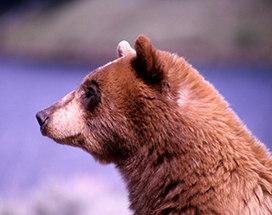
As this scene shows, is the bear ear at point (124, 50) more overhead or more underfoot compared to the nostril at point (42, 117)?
more overhead

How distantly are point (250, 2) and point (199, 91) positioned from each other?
7.45ft

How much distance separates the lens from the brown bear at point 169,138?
2.09 metres

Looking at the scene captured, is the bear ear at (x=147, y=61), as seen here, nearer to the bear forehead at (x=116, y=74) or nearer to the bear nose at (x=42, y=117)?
the bear forehead at (x=116, y=74)

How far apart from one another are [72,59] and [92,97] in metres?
2.25

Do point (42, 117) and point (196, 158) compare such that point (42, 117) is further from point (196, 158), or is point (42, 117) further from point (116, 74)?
point (196, 158)

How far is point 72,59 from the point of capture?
15.1ft

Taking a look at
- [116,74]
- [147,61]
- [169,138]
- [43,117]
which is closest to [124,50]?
[116,74]

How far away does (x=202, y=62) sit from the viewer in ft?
13.8

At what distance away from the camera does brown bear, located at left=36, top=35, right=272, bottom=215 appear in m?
2.09

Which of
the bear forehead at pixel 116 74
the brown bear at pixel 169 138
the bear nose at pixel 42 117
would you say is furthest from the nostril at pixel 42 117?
the bear forehead at pixel 116 74

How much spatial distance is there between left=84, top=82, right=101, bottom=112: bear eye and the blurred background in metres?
1.95

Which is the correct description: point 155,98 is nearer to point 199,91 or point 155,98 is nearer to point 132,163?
point 199,91

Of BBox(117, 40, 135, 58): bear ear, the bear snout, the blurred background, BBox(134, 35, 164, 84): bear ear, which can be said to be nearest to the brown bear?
BBox(134, 35, 164, 84): bear ear

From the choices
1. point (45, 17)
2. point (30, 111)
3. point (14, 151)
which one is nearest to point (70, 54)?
point (45, 17)
